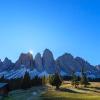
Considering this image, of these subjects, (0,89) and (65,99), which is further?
(0,89)

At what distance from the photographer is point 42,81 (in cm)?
15688

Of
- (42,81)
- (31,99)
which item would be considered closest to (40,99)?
(31,99)

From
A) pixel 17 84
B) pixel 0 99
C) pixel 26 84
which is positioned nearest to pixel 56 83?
pixel 26 84

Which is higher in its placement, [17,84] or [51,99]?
[17,84]

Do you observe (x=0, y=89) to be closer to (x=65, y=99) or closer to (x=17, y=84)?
(x=65, y=99)

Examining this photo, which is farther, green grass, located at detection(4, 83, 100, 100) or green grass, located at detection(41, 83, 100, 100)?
green grass, located at detection(4, 83, 100, 100)

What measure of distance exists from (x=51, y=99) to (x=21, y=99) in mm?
8207

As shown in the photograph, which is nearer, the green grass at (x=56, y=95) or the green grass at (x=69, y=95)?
the green grass at (x=69, y=95)

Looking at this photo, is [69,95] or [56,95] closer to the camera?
[56,95]

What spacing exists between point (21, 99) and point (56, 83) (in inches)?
1671

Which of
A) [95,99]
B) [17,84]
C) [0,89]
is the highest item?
[17,84]

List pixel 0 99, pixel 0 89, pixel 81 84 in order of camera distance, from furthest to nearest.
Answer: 1. pixel 81 84
2. pixel 0 89
3. pixel 0 99

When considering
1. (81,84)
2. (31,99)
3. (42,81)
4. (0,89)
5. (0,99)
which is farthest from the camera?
(42,81)

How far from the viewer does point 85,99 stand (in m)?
66.9
